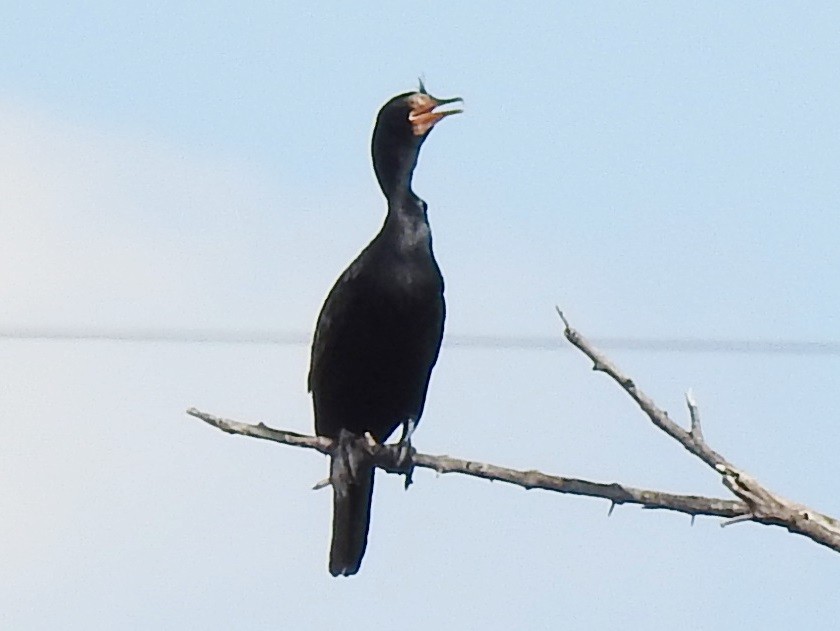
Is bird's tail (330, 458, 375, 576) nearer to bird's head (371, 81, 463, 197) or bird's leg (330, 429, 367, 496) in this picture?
bird's leg (330, 429, 367, 496)

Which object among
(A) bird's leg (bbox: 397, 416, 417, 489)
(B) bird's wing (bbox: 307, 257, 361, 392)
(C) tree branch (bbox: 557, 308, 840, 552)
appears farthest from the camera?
(B) bird's wing (bbox: 307, 257, 361, 392)

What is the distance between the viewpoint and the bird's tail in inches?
219

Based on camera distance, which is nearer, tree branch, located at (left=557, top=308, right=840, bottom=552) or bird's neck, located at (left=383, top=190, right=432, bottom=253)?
tree branch, located at (left=557, top=308, right=840, bottom=552)

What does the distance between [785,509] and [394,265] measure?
1.30m

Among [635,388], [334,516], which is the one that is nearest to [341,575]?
[334,516]

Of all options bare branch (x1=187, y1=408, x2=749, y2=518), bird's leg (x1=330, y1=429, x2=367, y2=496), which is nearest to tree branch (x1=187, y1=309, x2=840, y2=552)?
bare branch (x1=187, y1=408, x2=749, y2=518)

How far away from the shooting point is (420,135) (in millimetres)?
5594

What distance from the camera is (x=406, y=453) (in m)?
5.46

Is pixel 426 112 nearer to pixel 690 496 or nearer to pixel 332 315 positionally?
pixel 332 315

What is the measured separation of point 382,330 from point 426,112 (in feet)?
1.93

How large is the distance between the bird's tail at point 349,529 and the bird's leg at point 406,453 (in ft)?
0.46

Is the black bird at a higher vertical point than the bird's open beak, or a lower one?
lower

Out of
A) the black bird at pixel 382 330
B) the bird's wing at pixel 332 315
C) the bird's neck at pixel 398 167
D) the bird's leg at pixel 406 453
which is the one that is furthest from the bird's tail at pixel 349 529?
the bird's neck at pixel 398 167

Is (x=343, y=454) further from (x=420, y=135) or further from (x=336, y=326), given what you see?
(x=420, y=135)
